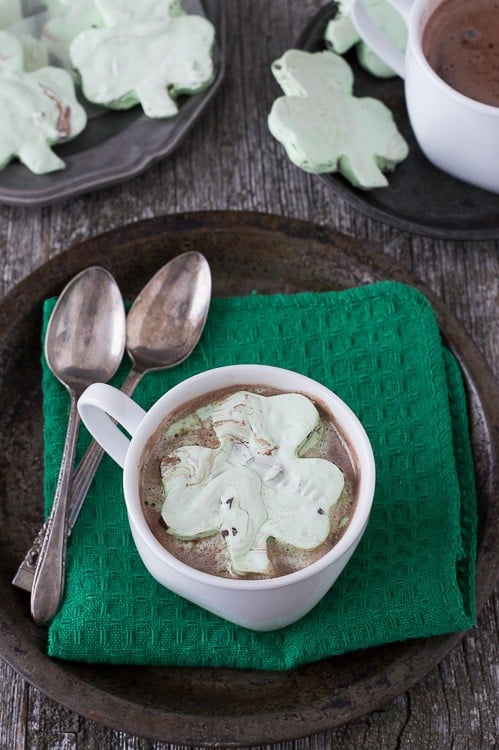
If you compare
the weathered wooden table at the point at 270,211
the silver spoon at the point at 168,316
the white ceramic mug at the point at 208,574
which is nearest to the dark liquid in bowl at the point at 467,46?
the weathered wooden table at the point at 270,211

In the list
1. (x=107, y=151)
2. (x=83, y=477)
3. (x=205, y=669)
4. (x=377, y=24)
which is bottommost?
(x=205, y=669)

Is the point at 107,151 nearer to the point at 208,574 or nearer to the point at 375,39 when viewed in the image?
the point at 375,39

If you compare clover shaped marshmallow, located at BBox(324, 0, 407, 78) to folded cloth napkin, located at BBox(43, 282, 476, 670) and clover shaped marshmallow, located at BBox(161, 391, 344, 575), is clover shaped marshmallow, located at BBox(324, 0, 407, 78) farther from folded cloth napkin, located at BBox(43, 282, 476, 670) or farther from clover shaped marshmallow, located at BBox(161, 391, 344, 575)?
clover shaped marshmallow, located at BBox(161, 391, 344, 575)

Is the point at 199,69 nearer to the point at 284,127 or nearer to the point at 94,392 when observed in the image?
the point at 284,127

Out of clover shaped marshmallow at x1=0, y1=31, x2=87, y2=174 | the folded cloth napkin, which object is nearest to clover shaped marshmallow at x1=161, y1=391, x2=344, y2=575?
the folded cloth napkin

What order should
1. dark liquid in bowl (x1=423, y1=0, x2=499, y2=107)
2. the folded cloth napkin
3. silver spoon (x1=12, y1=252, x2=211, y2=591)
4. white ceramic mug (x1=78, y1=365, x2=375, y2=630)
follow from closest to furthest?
white ceramic mug (x1=78, y1=365, x2=375, y2=630) < the folded cloth napkin < silver spoon (x1=12, y1=252, x2=211, y2=591) < dark liquid in bowl (x1=423, y1=0, x2=499, y2=107)

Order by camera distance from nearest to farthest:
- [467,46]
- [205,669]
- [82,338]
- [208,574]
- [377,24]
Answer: [208,574], [205,669], [82,338], [467,46], [377,24]

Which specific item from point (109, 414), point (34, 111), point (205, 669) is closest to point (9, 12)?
point (34, 111)
